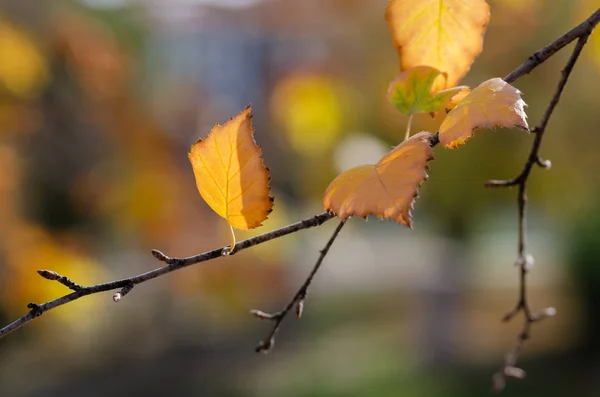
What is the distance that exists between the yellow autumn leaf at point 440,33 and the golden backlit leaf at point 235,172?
193 millimetres

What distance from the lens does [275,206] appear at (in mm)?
3111

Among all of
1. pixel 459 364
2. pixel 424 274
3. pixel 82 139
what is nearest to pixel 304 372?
pixel 459 364

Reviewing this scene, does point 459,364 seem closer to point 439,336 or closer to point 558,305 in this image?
point 439,336

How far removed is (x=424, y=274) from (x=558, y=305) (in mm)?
1660

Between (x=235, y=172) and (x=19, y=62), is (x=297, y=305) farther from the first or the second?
(x=19, y=62)

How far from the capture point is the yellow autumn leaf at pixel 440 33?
1.84 ft

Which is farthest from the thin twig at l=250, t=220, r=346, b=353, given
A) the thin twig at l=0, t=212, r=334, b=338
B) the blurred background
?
the blurred background

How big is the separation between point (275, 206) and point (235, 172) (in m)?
2.66

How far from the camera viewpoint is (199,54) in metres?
6.20

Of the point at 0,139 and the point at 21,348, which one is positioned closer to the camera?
the point at 0,139

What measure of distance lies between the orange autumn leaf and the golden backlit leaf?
2.1 inches

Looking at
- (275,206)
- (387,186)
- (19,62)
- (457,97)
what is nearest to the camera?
(387,186)

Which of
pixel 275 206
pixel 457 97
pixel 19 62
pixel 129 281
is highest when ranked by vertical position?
pixel 19 62

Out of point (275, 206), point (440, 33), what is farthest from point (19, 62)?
point (440, 33)
